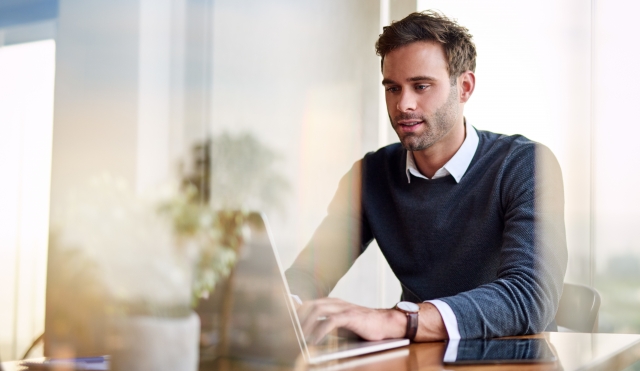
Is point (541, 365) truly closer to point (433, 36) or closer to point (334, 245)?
point (334, 245)

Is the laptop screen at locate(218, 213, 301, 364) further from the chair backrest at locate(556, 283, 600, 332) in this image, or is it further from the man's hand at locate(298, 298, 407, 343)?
the chair backrest at locate(556, 283, 600, 332)

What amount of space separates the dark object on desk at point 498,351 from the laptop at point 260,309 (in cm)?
21

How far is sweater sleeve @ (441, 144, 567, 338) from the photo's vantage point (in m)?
0.98

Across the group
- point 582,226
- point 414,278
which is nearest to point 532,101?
point 582,226

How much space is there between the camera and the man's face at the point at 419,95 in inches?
60.1

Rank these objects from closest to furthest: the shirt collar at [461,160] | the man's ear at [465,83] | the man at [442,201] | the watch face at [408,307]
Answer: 1. the watch face at [408,307]
2. the man at [442,201]
3. the shirt collar at [461,160]
4. the man's ear at [465,83]

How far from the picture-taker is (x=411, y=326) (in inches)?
36.4

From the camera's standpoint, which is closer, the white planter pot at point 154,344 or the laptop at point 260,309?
the white planter pot at point 154,344

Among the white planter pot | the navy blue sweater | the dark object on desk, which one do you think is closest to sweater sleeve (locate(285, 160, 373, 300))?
the navy blue sweater

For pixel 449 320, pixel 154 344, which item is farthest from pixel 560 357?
pixel 154 344

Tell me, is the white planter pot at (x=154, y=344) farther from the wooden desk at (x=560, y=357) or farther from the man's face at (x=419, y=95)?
the man's face at (x=419, y=95)

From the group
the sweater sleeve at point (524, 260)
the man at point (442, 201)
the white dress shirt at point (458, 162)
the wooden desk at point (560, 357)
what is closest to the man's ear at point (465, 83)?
the man at point (442, 201)

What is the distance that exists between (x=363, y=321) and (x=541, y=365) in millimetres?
259

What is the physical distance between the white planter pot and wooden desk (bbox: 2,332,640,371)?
0.09 meters
